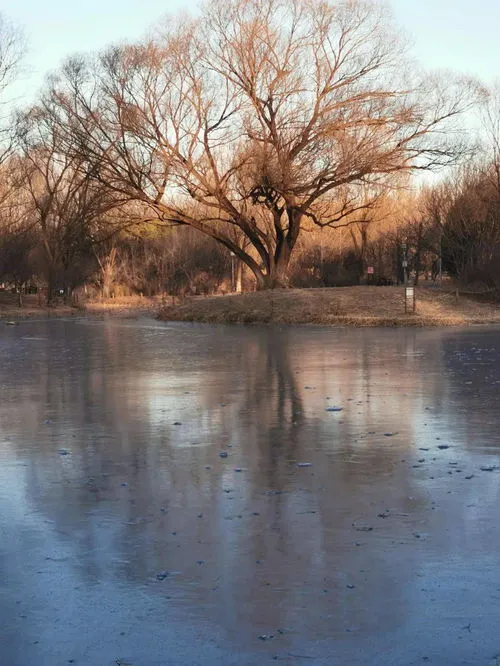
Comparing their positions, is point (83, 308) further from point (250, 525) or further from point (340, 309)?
point (250, 525)

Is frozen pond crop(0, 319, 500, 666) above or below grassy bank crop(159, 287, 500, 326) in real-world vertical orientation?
below

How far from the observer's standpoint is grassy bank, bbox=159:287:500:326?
37.2 meters

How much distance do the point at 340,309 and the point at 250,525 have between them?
1310 inches

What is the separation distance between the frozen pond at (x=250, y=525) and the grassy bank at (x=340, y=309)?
70.6 feet

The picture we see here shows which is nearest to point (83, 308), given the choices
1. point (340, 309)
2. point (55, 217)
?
point (55, 217)

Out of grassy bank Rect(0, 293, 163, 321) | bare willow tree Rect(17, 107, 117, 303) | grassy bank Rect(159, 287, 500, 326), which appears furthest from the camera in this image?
bare willow tree Rect(17, 107, 117, 303)

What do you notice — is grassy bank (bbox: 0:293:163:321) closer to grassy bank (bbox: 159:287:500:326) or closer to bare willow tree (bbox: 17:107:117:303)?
bare willow tree (bbox: 17:107:117:303)

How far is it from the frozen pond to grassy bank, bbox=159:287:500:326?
70.6ft

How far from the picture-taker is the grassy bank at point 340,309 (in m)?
37.2

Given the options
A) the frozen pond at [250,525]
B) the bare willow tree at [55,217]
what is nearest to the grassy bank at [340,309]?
the bare willow tree at [55,217]

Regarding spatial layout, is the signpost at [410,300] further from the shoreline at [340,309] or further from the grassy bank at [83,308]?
the grassy bank at [83,308]

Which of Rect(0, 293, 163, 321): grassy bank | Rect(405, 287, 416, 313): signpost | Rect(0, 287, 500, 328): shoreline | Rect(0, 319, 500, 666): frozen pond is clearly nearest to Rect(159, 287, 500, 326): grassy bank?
Rect(0, 287, 500, 328): shoreline

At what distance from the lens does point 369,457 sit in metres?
9.54

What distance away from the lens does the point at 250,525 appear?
699 centimetres
